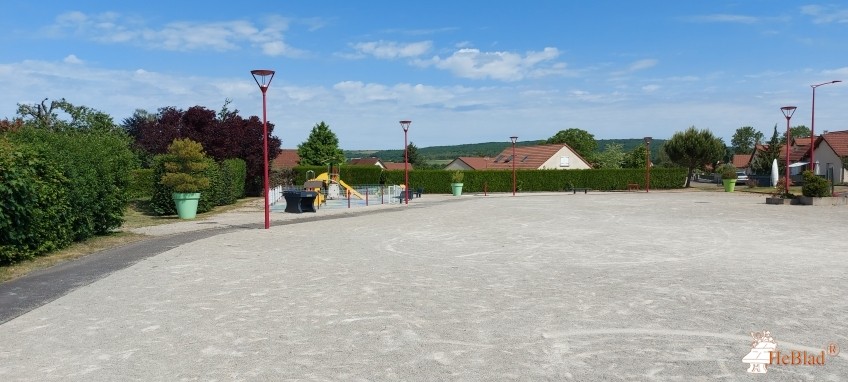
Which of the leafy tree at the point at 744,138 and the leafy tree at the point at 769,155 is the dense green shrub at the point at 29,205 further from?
the leafy tree at the point at 744,138

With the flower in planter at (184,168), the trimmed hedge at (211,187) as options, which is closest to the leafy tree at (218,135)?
the trimmed hedge at (211,187)

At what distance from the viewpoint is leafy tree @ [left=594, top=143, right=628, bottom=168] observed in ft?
259

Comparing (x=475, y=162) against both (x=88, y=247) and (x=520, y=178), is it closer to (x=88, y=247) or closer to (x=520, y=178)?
(x=520, y=178)

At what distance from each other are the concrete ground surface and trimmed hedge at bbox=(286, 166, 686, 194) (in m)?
35.3

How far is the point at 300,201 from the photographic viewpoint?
25.5m

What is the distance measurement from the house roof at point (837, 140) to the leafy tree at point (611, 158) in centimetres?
2208

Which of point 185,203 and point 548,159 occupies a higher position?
point 548,159

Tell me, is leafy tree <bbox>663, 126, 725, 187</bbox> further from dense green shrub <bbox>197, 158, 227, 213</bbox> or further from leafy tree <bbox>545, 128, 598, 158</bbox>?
dense green shrub <bbox>197, 158, 227, 213</bbox>

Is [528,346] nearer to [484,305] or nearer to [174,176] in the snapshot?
[484,305]

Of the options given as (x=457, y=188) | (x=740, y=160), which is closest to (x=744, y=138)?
(x=740, y=160)

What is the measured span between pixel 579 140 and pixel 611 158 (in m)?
19.3

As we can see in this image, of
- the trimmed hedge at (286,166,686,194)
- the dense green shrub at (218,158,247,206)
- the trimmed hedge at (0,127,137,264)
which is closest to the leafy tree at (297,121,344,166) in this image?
the trimmed hedge at (286,166,686,194)

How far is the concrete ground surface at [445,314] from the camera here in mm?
5227

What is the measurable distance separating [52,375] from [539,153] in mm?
65220
